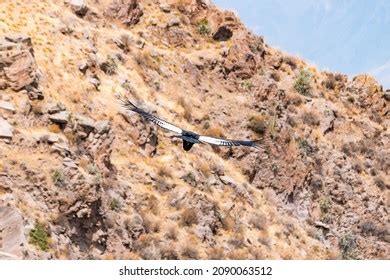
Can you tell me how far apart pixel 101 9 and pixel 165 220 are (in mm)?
19382

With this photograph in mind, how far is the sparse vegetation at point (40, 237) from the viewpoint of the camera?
68.7 ft

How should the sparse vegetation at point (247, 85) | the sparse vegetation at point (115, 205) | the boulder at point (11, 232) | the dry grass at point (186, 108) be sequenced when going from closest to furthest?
the boulder at point (11, 232), the sparse vegetation at point (115, 205), the dry grass at point (186, 108), the sparse vegetation at point (247, 85)

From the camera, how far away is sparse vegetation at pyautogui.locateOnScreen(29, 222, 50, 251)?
20.9m

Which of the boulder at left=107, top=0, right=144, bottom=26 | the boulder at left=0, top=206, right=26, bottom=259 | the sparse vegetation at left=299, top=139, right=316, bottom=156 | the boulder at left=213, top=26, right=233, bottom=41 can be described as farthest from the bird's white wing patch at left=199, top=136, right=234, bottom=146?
the boulder at left=213, top=26, right=233, bottom=41

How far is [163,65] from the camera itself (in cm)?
4347

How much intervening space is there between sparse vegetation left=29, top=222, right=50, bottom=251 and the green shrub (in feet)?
99.7

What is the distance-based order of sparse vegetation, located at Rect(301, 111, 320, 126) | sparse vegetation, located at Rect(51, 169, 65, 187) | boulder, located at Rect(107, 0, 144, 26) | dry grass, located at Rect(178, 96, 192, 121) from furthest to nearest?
sparse vegetation, located at Rect(301, 111, 320, 126) < boulder, located at Rect(107, 0, 144, 26) < dry grass, located at Rect(178, 96, 192, 121) < sparse vegetation, located at Rect(51, 169, 65, 187)

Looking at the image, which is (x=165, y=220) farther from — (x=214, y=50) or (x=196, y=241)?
(x=214, y=50)

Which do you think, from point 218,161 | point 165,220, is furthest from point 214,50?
point 165,220

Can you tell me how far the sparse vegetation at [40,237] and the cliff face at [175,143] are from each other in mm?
55

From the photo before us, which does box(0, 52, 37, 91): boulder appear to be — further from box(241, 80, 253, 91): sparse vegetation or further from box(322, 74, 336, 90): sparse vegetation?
box(322, 74, 336, 90): sparse vegetation

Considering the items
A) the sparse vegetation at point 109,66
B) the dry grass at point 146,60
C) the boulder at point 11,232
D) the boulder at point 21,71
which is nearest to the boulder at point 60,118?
the boulder at point 21,71

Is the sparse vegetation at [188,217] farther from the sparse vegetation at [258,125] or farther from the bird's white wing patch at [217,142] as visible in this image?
the bird's white wing patch at [217,142]

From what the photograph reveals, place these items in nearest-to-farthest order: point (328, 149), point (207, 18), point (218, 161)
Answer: point (218, 161) < point (328, 149) < point (207, 18)
